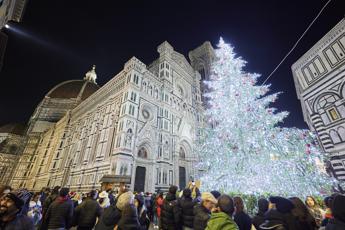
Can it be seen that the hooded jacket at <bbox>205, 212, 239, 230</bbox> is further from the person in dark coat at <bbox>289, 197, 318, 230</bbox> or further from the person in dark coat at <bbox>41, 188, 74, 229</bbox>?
the person in dark coat at <bbox>41, 188, 74, 229</bbox>

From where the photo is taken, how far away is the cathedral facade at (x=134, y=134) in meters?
17.8

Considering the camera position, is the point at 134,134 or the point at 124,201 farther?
the point at 134,134

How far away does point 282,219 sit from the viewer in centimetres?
203

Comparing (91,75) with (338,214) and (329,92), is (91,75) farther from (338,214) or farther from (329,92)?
(338,214)

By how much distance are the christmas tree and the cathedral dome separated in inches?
2070

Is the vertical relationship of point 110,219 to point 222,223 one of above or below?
below

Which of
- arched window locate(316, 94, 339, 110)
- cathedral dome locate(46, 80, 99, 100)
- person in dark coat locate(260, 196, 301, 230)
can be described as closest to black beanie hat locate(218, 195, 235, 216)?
person in dark coat locate(260, 196, 301, 230)

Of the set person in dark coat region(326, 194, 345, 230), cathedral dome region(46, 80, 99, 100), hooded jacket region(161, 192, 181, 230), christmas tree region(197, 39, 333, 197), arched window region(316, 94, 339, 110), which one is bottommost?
hooded jacket region(161, 192, 181, 230)

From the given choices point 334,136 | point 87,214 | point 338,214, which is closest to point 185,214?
point 87,214

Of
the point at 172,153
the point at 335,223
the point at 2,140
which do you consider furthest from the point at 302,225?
the point at 2,140

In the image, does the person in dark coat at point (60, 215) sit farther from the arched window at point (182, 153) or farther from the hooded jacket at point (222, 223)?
the arched window at point (182, 153)

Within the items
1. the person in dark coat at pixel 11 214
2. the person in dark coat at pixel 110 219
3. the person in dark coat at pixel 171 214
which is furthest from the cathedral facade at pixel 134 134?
the person in dark coat at pixel 11 214

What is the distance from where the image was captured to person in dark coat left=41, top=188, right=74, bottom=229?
369 cm

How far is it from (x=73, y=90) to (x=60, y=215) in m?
61.4
